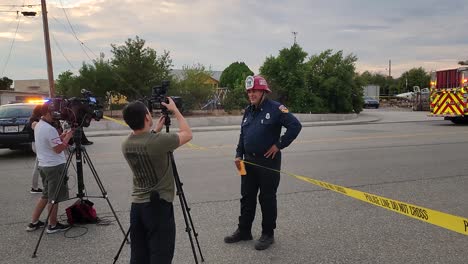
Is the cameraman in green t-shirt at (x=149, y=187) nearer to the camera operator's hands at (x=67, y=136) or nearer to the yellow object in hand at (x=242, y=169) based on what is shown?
the yellow object in hand at (x=242, y=169)

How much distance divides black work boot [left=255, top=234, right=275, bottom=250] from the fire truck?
55.9ft

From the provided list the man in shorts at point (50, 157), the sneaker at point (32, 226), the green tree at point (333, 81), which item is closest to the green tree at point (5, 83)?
the green tree at point (333, 81)

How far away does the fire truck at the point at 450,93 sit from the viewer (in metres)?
18.7

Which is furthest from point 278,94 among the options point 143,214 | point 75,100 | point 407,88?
point 407,88

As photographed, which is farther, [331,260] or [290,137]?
[290,137]

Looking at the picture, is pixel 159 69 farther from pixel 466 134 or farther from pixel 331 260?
pixel 331 260

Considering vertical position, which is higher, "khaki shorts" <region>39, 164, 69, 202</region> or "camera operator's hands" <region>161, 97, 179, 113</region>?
"camera operator's hands" <region>161, 97, 179, 113</region>

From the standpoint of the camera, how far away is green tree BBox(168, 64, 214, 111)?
26806 mm

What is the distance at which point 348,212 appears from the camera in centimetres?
596

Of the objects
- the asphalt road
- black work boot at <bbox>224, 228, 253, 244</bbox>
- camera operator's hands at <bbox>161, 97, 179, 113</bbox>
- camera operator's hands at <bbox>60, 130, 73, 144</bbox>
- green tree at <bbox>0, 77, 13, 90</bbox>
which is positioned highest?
green tree at <bbox>0, 77, 13, 90</bbox>

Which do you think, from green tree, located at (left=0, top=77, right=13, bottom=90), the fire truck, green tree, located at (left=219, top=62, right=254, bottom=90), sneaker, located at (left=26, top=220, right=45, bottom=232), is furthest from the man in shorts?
green tree, located at (left=0, top=77, right=13, bottom=90)

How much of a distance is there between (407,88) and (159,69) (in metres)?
66.8

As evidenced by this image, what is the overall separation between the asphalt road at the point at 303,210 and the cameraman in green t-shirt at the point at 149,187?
119 cm

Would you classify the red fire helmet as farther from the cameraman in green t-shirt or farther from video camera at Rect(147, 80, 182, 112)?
the cameraman in green t-shirt
